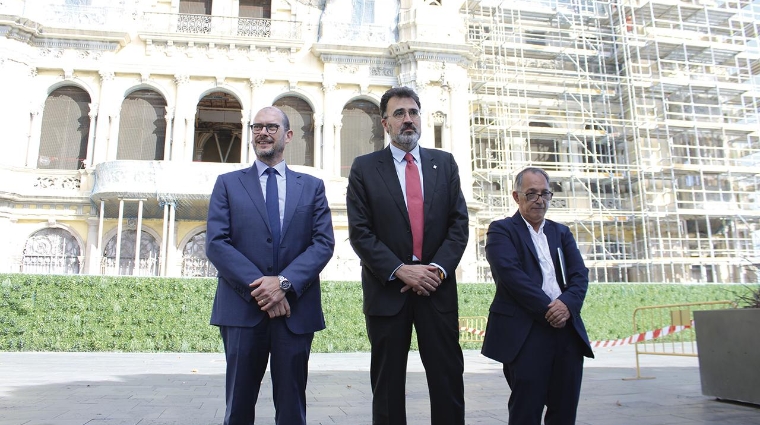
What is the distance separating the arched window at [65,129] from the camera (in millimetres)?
22500

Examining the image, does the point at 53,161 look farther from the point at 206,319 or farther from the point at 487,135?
the point at 487,135

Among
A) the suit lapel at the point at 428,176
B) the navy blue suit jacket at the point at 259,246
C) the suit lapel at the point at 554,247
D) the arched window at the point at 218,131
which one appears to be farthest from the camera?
the arched window at the point at 218,131

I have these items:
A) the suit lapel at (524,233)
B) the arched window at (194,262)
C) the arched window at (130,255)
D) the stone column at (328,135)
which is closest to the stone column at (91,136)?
the arched window at (130,255)

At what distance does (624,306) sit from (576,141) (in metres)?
11.4

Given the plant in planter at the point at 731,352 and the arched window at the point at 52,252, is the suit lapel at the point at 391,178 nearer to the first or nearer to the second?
the plant in planter at the point at 731,352

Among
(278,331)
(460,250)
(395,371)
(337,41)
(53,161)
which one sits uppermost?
(337,41)

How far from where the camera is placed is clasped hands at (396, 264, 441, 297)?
347 centimetres

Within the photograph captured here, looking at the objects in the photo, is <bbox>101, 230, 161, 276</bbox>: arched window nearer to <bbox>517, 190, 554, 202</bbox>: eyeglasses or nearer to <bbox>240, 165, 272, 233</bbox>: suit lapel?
<bbox>240, 165, 272, 233</bbox>: suit lapel

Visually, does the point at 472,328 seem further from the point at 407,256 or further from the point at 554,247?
the point at 407,256

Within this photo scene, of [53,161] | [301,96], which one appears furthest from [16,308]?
[301,96]

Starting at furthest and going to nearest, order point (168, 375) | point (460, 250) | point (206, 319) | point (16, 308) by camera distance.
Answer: point (206, 319), point (16, 308), point (168, 375), point (460, 250)

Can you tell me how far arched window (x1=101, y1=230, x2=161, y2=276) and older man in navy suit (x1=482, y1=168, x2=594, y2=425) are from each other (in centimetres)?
1956

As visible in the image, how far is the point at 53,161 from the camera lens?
884 inches

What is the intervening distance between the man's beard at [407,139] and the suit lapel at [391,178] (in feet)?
0.39
